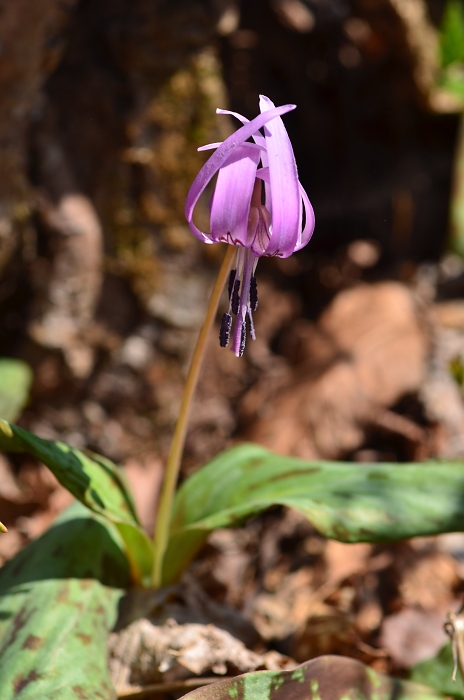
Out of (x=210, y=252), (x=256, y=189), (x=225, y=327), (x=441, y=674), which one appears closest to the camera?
(x=256, y=189)

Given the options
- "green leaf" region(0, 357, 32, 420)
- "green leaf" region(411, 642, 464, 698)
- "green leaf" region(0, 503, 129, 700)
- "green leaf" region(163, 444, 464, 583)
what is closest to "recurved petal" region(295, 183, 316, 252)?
"green leaf" region(163, 444, 464, 583)

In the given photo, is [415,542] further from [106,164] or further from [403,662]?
[106,164]

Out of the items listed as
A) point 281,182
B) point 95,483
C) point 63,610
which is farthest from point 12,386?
point 281,182

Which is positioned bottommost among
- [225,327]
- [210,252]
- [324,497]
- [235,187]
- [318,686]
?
[318,686]

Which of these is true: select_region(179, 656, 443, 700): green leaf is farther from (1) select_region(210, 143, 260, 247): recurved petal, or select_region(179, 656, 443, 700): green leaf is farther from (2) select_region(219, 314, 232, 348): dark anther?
(1) select_region(210, 143, 260, 247): recurved petal

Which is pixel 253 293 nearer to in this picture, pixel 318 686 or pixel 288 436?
pixel 318 686

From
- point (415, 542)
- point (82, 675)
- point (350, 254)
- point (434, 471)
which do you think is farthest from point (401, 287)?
point (82, 675)
